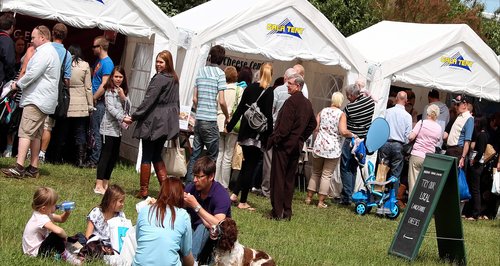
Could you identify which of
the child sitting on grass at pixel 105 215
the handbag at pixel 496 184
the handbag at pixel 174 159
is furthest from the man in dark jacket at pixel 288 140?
the handbag at pixel 496 184

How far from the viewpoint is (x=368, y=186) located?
1368 centimetres

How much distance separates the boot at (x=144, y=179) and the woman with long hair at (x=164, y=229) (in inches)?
156

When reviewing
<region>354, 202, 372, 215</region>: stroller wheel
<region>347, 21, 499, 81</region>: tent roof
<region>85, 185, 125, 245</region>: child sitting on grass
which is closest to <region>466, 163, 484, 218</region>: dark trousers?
<region>347, 21, 499, 81</region>: tent roof

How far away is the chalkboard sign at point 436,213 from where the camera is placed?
9.76 m

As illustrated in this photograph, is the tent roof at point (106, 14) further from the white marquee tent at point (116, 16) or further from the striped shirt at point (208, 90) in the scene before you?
the striped shirt at point (208, 90)

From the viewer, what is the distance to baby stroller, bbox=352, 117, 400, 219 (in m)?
13.7

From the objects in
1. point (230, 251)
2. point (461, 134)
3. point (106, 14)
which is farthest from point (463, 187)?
point (230, 251)

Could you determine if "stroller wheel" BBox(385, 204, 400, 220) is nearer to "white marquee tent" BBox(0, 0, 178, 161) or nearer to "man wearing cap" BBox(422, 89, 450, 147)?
"man wearing cap" BBox(422, 89, 450, 147)

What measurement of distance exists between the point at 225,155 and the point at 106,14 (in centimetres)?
251

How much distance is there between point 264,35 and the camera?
14141 millimetres

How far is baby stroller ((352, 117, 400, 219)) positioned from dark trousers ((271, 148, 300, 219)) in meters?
2.28

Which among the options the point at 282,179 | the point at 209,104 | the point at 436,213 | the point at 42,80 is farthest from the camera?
the point at 209,104

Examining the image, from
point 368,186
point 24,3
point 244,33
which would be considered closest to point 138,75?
point 244,33

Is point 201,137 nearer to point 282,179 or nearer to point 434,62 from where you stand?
point 282,179
